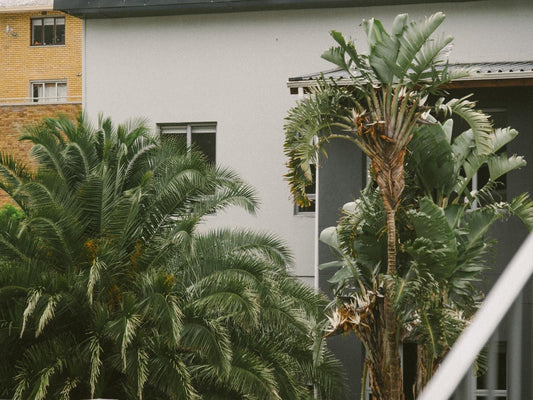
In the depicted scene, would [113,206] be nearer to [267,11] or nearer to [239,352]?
Answer: [239,352]

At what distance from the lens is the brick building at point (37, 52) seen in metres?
35.2

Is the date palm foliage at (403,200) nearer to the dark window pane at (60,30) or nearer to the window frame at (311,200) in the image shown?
the window frame at (311,200)

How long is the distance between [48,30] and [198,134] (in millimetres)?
20648

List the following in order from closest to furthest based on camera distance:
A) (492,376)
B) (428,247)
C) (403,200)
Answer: (492,376) → (428,247) → (403,200)

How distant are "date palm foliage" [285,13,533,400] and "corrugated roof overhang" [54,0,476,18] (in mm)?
5628

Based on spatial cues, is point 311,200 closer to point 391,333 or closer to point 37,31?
point 391,333

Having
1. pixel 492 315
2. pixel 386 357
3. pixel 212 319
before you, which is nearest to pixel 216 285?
pixel 212 319

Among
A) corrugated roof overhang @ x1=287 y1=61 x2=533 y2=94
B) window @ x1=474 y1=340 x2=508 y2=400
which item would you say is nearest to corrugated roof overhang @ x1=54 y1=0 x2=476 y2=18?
corrugated roof overhang @ x1=287 y1=61 x2=533 y2=94

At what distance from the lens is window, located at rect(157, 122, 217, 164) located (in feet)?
58.8

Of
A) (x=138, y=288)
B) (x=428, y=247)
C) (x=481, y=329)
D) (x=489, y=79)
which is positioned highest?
(x=489, y=79)

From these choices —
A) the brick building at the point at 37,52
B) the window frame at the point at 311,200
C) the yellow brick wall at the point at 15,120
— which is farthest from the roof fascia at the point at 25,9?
the window frame at the point at 311,200

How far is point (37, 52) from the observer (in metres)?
35.9

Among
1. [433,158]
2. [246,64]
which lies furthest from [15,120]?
[433,158]

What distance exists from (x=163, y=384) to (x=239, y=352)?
118 centimetres
